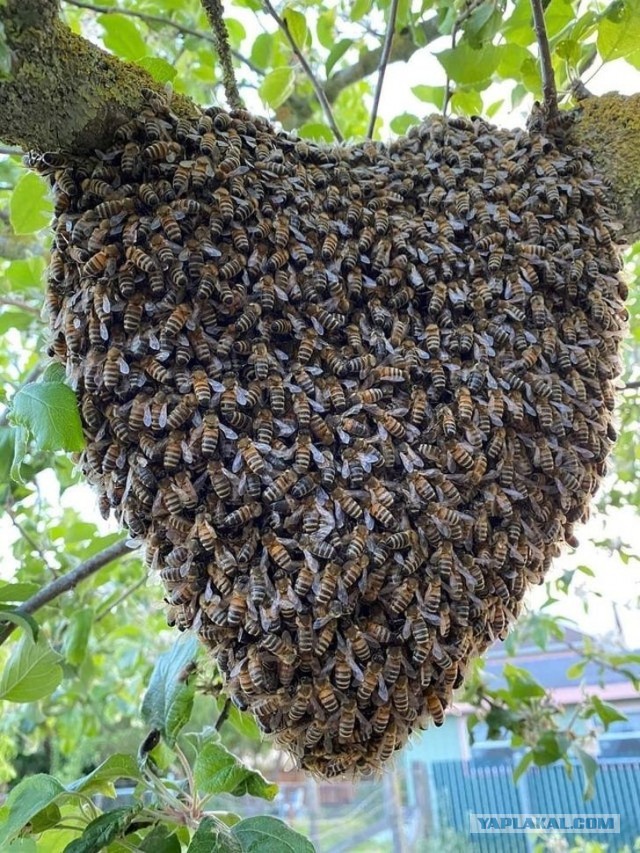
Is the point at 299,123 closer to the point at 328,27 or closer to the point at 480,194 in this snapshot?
the point at 328,27

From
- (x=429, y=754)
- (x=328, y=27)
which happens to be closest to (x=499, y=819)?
(x=429, y=754)

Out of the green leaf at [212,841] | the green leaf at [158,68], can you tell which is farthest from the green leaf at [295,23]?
the green leaf at [212,841]

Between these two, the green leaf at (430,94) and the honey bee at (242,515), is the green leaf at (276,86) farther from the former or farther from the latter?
the honey bee at (242,515)

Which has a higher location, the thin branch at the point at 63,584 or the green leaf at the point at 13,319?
the green leaf at the point at 13,319

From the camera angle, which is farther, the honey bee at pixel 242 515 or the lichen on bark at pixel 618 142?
the lichen on bark at pixel 618 142

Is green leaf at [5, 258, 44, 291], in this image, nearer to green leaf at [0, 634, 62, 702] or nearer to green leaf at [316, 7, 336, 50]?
green leaf at [0, 634, 62, 702]

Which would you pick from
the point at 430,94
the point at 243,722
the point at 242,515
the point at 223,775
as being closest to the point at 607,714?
the point at 243,722

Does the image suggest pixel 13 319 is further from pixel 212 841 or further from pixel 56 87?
pixel 212 841
